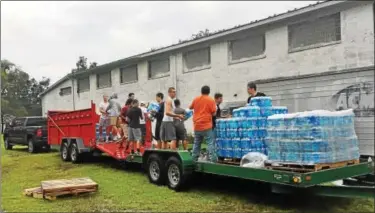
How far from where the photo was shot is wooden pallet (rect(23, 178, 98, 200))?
25.4 ft

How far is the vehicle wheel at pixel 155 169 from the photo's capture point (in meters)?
8.74

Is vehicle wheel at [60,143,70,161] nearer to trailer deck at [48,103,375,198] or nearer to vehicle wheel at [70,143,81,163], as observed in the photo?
trailer deck at [48,103,375,198]

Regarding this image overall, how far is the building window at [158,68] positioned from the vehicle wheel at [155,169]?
38.3 feet

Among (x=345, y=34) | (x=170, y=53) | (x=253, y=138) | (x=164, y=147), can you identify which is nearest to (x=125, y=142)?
(x=164, y=147)

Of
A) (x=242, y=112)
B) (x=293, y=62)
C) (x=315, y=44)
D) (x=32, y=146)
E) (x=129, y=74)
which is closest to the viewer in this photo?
(x=242, y=112)

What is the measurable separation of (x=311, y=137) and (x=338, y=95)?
6.37 metres

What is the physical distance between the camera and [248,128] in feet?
23.6

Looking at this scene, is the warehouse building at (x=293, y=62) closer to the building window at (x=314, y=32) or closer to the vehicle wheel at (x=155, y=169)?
the building window at (x=314, y=32)

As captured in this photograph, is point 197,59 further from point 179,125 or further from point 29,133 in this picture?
point 179,125

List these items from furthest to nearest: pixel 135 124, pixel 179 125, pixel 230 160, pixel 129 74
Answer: pixel 129 74
pixel 135 124
pixel 179 125
pixel 230 160

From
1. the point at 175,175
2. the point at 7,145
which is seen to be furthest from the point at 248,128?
the point at 7,145

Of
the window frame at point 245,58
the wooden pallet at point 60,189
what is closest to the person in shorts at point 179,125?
the wooden pallet at point 60,189

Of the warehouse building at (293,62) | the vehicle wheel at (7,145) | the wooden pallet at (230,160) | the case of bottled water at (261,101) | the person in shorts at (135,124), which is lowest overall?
the vehicle wheel at (7,145)

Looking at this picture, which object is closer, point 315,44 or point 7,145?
point 315,44
